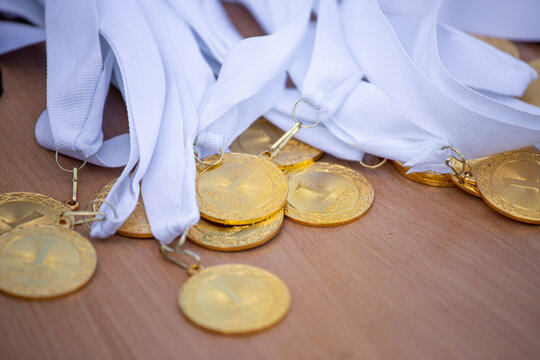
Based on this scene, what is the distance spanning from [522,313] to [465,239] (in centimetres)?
13

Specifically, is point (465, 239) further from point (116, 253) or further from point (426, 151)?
point (116, 253)

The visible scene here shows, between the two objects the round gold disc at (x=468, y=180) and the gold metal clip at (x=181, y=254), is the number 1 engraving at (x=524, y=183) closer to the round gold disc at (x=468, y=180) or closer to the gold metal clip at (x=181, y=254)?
the round gold disc at (x=468, y=180)

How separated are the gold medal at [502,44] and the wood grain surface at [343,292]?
0.52 metres

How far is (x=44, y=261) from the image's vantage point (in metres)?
0.64

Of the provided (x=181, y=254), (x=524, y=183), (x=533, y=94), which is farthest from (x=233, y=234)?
(x=533, y=94)

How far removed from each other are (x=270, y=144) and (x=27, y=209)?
1.20 ft

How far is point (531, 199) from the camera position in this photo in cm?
79

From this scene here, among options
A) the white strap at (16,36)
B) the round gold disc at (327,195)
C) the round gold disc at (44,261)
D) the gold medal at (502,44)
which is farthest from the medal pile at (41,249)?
the gold medal at (502,44)

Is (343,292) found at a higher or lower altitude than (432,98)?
lower

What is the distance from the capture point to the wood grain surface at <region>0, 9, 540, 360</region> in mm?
597

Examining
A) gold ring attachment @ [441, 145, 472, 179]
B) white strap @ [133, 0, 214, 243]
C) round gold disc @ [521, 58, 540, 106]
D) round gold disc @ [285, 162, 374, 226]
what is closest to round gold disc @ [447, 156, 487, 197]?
gold ring attachment @ [441, 145, 472, 179]

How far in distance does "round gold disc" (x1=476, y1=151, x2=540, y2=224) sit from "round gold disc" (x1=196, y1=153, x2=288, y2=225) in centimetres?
29

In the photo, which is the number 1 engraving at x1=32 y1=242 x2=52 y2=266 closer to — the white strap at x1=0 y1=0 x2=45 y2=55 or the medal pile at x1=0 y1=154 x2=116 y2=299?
the medal pile at x1=0 y1=154 x2=116 y2=299

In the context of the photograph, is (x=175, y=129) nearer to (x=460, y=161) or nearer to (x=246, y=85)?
(x=246, y=85)
